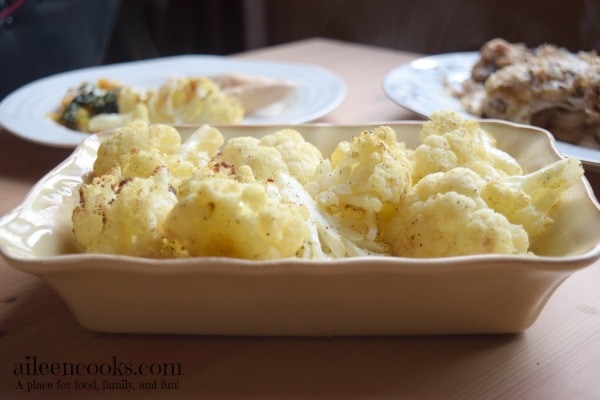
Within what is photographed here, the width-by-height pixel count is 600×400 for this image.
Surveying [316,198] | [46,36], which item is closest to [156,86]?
[46,36]

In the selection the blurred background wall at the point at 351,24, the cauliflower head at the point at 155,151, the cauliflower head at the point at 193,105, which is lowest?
the blurred background wall at the point at 351,24

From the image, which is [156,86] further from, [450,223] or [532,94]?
[450,223]

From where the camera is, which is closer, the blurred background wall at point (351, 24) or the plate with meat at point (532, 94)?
the plate with meat at point (532, 94)

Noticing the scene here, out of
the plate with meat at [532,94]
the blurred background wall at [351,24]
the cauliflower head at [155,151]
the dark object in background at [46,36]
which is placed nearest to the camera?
the cauliflower head at [155,151]

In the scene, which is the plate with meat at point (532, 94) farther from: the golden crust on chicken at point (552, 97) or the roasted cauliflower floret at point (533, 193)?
the roasted cauliflower floret at point (533, 193)

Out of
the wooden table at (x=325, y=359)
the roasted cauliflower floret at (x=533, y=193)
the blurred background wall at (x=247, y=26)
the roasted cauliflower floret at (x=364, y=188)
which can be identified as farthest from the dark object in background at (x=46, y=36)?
the roasted cauliflower floret at (x=533, y=193)

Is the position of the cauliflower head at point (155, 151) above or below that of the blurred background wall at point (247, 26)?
above
